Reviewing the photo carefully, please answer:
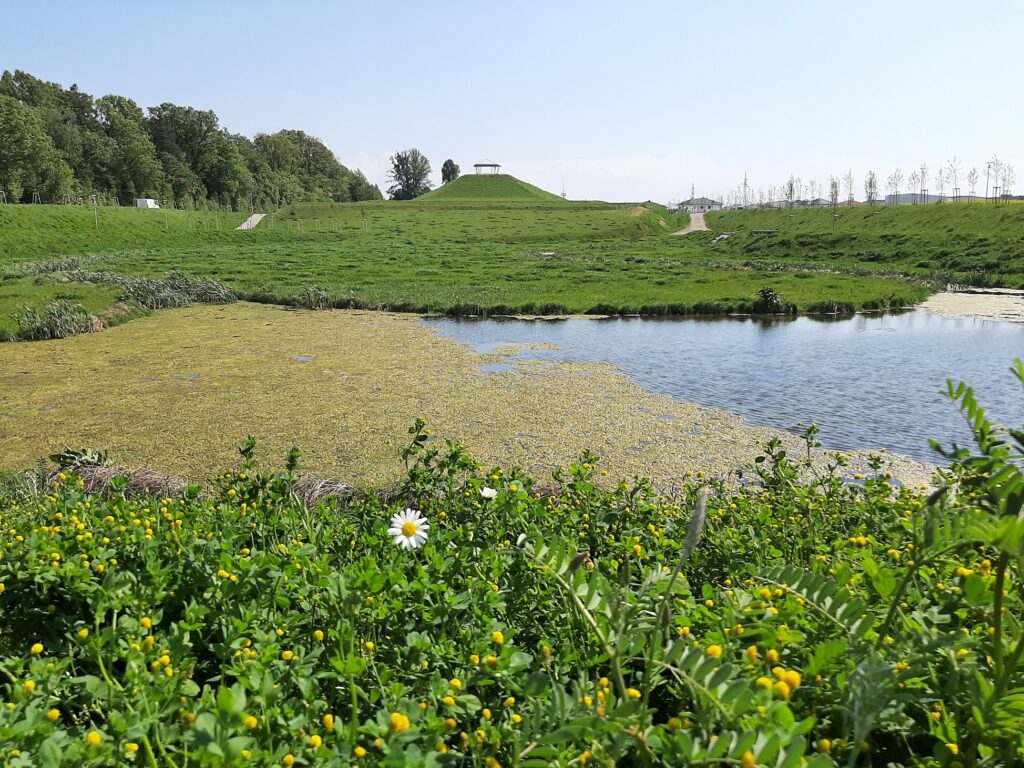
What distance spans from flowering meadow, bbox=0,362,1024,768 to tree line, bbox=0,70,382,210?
52.6 metres

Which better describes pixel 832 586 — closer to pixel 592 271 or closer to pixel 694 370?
pixel 694 370

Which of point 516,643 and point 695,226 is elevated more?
point 695,226

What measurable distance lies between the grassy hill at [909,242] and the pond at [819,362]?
34.8ft

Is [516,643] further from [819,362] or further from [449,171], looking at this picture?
[449,171]

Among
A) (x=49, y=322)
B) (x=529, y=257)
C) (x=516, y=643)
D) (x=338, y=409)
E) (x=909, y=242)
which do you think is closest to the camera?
(x=516, y=643)

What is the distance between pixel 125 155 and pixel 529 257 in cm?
4408

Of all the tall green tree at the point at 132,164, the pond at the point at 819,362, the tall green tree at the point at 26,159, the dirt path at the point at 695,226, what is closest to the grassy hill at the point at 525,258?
the dirt path at the point at 695,226

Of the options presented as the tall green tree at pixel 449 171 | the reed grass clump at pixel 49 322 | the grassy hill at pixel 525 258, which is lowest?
the reed grass clump at pixel 49 322

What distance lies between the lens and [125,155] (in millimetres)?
57531

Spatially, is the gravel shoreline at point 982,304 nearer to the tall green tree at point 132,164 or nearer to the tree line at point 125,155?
the tree line at point 125,155

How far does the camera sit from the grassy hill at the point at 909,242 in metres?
25.6

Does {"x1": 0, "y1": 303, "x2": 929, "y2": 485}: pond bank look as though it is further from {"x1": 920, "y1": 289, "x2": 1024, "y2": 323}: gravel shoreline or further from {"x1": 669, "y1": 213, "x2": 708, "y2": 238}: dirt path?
{"x1": 669, "y1": 213, "x2": 708, "y2": 238}: dirt path

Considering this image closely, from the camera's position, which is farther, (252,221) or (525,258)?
(252,221)

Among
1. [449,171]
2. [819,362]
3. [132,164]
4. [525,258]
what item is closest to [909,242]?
[525,258]
